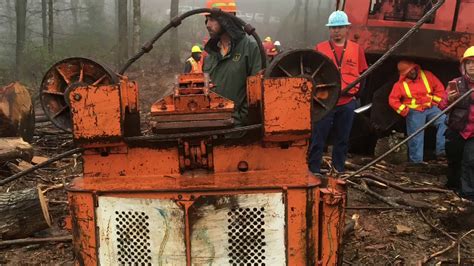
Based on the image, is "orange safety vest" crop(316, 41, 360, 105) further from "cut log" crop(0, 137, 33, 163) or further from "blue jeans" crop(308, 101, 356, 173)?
Answer: "cut log" crop(0, 137, 33, 163)

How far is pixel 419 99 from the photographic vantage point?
7.00 metres

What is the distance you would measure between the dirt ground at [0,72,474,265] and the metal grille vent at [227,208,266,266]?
4.03ft

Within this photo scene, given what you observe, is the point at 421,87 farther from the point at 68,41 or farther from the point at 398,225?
the point at 68,41

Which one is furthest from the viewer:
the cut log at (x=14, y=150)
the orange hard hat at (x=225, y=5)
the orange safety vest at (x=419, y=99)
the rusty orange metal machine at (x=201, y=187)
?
the orange safety vest at (x=419, y=99)

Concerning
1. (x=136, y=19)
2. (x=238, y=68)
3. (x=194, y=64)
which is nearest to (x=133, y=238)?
(x=238, y=68)

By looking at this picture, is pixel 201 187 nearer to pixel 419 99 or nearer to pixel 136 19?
pixel 419 99

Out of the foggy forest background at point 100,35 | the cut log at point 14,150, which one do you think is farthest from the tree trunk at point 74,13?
the cut log at point 14,150

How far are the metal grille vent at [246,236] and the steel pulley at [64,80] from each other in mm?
1110

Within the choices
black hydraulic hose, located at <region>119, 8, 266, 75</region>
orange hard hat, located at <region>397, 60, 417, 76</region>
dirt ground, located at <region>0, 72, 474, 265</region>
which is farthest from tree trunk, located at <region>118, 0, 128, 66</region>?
black hydraulic hose, located at <region>119, 8, 266, 75</region>

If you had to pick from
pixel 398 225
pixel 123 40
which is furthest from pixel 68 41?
pixel 398 225

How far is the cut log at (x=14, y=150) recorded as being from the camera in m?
6.41

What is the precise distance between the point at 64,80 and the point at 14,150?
3.78m

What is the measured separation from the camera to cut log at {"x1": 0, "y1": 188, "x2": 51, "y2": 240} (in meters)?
4.72

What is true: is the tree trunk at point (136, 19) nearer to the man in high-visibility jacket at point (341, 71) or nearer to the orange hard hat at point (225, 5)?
the man in high-visibility jacket at point (341, 71)
